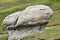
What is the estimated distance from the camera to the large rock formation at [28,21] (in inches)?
1591

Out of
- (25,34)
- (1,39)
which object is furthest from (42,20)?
(1,39)

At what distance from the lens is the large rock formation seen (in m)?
40.4

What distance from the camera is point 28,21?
40719 mm

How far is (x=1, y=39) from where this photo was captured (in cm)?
4488

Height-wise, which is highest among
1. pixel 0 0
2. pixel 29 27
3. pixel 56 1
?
pixel 0 0

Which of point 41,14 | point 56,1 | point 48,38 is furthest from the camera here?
point 56,1

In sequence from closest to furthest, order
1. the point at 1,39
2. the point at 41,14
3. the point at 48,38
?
the point at 48,38 → the point at 41,14 → the point at 1,39

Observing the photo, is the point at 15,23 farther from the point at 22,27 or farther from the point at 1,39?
the point at 1,39

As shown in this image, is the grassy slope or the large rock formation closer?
the grassy slope

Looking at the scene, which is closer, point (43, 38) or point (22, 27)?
point (43, 38)

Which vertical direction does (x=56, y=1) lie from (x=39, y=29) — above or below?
above

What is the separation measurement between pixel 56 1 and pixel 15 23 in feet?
171

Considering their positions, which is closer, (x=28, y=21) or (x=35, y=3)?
(x=28, y=21)

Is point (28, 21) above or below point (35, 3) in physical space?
below
